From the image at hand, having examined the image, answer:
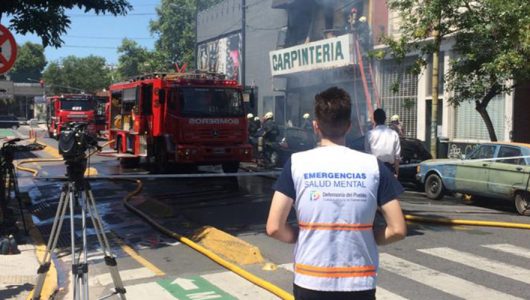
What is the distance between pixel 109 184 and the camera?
13812mm

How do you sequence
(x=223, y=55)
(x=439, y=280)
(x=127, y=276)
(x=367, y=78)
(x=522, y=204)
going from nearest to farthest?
1. (x=439, y=280)
2. (x=127, y=276)
3. (x=522, y=204)
4. (x=367, y=78)
5. (x=223, y=55)

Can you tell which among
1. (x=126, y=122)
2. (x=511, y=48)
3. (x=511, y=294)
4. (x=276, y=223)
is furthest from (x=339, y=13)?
(x=276, y=223)

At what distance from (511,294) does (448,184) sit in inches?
266

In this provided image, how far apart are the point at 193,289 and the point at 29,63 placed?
95.2m

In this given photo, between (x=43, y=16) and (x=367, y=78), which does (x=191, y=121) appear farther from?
(x=367, y=78)

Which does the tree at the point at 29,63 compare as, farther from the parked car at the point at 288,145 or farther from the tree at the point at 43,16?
the tree at the point at 43,16

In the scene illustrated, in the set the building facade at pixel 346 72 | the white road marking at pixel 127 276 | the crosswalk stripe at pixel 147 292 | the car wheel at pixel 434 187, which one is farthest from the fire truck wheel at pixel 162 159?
the crosswalk stripe at pixel 147 292

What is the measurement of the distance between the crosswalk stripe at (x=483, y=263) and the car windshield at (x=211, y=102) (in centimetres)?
791

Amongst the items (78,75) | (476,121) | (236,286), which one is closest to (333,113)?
(236,286)

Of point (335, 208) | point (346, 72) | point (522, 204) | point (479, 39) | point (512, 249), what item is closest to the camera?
point (335, 208)

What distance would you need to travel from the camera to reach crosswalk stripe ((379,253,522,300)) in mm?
5496

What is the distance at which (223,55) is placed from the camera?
34969mm

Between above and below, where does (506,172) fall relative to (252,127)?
below

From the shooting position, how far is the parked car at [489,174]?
1043 centimetres
